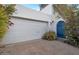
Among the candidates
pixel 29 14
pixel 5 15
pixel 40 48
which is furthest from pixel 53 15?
pixel 5 15

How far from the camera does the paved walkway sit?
4.76m

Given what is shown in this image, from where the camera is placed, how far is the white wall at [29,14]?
17.7 feet

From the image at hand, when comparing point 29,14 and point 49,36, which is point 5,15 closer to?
point 29,14

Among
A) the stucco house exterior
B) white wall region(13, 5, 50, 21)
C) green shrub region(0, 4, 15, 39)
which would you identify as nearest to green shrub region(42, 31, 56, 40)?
the stucco house exterior

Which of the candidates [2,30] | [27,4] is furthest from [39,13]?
[2,30]

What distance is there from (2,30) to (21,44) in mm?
958

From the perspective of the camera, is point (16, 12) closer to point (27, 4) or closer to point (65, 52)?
point (27, 4)

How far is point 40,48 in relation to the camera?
4.95 m

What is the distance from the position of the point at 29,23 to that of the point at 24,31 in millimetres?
441

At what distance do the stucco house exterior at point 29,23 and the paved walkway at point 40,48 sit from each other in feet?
0.99

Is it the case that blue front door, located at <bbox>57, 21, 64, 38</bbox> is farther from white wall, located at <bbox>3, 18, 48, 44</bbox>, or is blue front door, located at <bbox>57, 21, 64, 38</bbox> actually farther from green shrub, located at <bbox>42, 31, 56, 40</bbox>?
white wall, located at <bbox>3, 18, 48, 44</bbox>

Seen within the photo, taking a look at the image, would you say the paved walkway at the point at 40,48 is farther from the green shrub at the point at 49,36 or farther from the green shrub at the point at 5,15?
the green shrub at the point at 5,15
